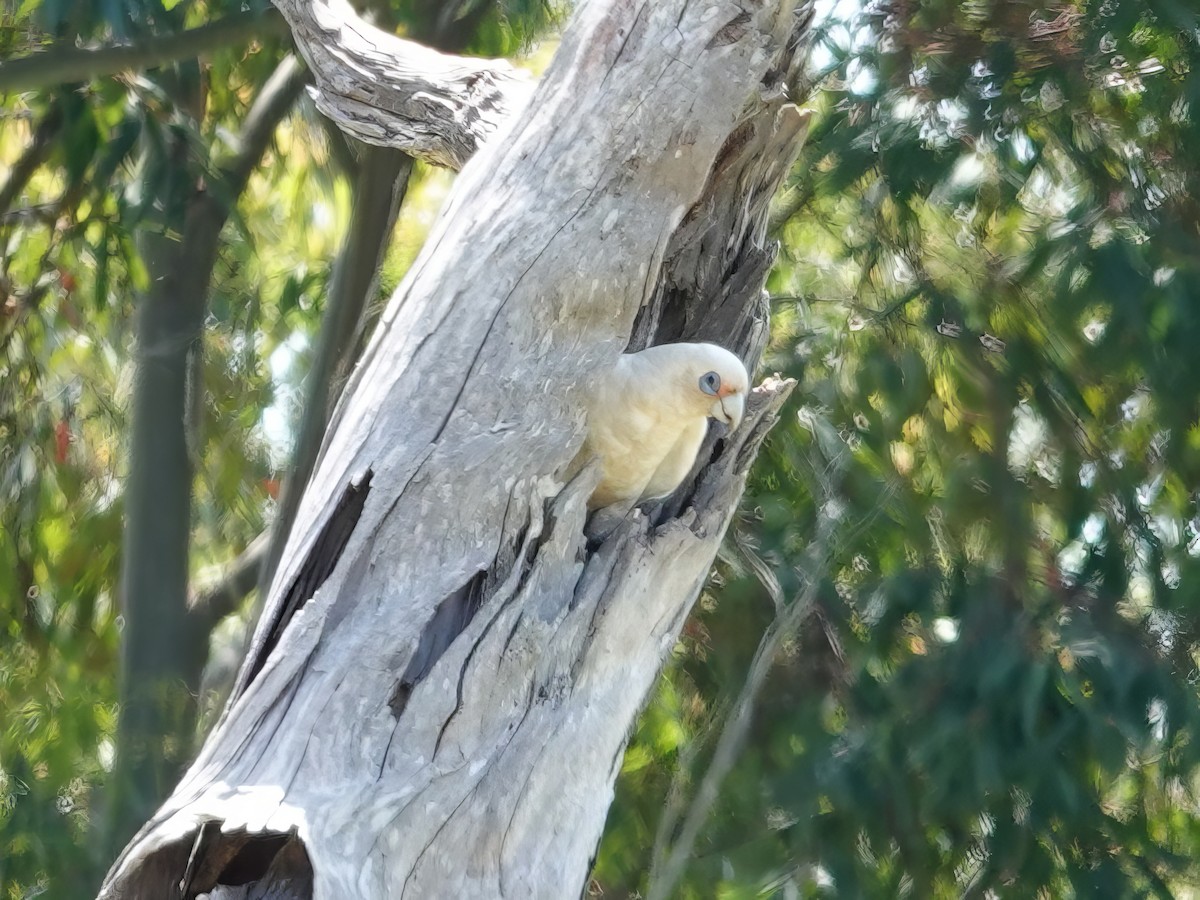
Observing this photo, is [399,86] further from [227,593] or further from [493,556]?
[227,593]

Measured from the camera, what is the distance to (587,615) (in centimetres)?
169

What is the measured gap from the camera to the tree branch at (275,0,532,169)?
6.81ft

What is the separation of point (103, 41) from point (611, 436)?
6.47 feet

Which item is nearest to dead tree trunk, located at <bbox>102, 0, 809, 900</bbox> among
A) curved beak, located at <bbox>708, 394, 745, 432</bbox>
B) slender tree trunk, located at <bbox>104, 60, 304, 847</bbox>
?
curved beak, located at <bbox>708, 394, 745, 432</bbox>

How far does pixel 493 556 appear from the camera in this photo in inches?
64.2

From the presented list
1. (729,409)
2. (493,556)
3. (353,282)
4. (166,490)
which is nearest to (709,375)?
(729,409)

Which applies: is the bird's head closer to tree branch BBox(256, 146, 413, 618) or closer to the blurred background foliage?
the blurred background foliage

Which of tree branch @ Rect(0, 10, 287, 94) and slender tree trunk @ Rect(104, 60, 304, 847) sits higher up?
tree branch @ Rect(0, 10, 287, 94)

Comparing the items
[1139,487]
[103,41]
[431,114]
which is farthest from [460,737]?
[103,41]

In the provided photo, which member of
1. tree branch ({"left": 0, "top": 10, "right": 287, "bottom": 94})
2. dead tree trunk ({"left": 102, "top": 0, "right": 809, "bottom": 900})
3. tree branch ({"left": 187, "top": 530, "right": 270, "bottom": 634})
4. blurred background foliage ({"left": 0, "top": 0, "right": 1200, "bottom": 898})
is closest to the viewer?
dead tree trunk ({"left": 102, "top": 0, "right": 809, "bottom": 900})

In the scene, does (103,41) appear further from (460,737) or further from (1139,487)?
(1139,487)

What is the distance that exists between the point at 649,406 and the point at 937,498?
1.40m

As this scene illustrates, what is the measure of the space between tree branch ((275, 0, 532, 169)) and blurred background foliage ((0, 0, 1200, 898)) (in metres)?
0.71

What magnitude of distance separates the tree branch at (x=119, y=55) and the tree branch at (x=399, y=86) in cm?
81
